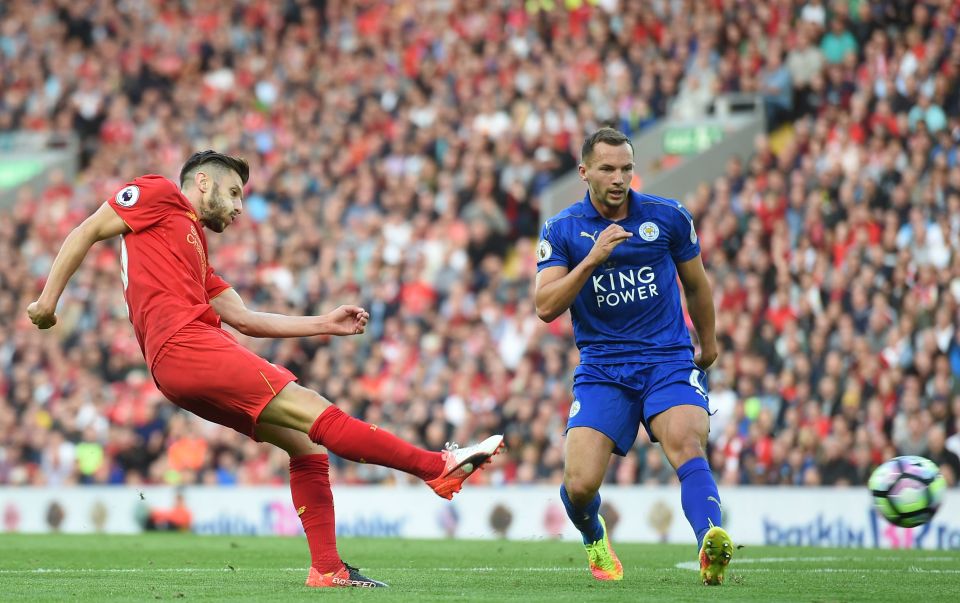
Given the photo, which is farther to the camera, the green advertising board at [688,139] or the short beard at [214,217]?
the green advertising board at [688,139]

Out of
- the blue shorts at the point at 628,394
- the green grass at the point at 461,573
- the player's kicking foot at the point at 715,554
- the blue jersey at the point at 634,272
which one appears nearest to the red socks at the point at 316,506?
the green grass at the point at 461,573

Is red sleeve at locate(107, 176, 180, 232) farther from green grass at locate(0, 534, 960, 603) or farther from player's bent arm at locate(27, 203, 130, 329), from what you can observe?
green grass at locate(0, 534, 960, 603)

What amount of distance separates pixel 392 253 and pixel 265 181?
3.59 metres

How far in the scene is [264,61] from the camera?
2608 centimetres

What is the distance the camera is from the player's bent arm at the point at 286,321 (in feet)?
24.6

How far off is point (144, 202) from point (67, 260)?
50 cm

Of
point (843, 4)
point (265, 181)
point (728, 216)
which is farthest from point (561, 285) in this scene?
point (265, 181)

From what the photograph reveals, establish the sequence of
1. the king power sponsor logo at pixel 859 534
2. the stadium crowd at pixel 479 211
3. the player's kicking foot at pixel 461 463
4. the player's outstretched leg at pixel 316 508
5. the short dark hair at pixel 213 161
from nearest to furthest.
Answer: the player's kicking foot at pixel 461 463
the player's outstretched leg at pixel 316 508
the short dark hair at pixel 213 161
the king power sponsor logo at pixel 859 534
the stadium crowd at pixel 479 211

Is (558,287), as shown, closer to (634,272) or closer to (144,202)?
(634,272)

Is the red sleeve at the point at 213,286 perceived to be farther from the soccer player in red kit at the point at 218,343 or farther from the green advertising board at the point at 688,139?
the green advertising board at the point at 688,139

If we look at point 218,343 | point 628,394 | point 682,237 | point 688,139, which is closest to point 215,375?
point 218,343

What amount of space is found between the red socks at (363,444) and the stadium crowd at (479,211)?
28.8ft

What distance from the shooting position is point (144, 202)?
738cm

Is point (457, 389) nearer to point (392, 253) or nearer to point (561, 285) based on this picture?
point (392, 253)
